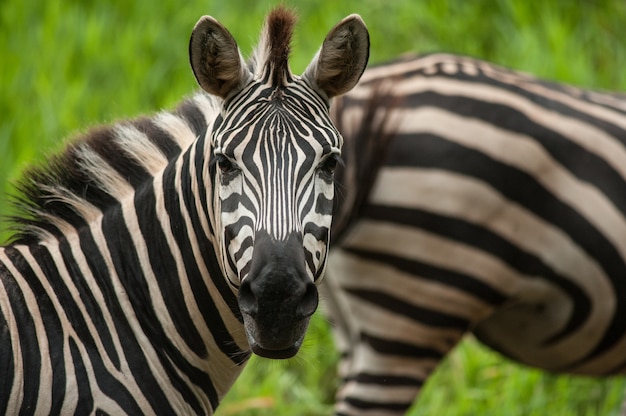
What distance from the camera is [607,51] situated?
959 centimetres

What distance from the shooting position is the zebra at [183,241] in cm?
291

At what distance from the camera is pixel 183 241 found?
3.35 m

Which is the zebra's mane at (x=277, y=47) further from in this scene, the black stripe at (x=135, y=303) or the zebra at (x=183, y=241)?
the black stripe at (x=135, y=303)

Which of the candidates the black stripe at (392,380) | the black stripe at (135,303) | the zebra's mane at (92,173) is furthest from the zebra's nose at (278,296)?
the black stripe at (392,380)

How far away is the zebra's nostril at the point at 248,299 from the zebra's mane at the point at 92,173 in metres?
0.82

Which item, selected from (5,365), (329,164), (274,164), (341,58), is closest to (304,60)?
(341,58)

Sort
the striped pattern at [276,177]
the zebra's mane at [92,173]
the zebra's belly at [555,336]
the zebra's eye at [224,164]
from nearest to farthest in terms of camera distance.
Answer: the striped pattern at [276,177]
the zebra's eye at [224,164]
the zebra's mane at [92,173]
the zebra's belly at [555,336]

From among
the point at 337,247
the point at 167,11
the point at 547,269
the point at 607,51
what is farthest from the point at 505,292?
the point at 167,11

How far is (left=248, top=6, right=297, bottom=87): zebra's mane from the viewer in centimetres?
313

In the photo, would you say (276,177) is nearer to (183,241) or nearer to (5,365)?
(183,241)

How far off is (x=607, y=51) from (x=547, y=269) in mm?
5402

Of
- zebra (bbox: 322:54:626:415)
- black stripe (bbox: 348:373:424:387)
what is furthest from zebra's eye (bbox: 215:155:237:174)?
black stripe (bbox: 348:373:424:387)

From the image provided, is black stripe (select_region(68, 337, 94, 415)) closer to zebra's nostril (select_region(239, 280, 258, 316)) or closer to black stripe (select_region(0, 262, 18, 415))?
black stripe (select_region(0, 262, 18, 415))

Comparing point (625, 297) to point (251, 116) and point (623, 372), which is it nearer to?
point (623, 372)
